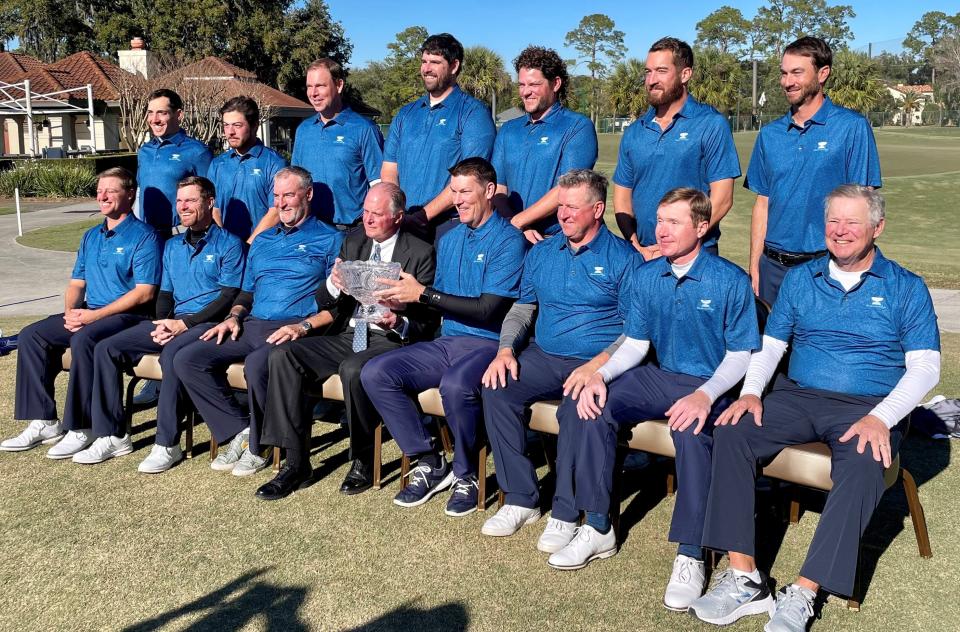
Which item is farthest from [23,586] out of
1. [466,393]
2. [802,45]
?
[802,45]

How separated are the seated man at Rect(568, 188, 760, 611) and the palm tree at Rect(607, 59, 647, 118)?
59634 millimetres

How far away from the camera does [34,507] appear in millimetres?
4609

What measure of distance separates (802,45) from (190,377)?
3773mm

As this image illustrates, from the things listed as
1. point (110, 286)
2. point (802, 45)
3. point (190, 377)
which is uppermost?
point (802, 45)

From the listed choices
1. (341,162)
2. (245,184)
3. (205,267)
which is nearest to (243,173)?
(245,184)

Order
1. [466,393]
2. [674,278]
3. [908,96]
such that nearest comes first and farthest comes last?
[674,278]
[466,393]
[908,96]

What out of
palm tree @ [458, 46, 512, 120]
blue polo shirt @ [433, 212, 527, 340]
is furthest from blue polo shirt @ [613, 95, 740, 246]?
palm tree @ [458, 46, 512, 120]

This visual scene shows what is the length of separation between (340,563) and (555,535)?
96 cm

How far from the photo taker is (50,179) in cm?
2586

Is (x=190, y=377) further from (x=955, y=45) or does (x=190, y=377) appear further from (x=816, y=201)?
(x=955, y=45)

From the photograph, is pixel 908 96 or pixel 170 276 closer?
pixel 170 276

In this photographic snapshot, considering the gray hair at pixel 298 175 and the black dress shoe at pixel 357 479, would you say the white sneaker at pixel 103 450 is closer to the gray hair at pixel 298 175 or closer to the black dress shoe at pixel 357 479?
the black dress shoe at pixel 357 479

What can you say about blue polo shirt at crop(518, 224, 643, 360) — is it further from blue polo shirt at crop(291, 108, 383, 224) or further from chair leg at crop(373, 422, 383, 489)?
blue polo shirt at crop(291, 108, 383, 224)

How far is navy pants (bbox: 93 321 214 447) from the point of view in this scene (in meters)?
5.18
